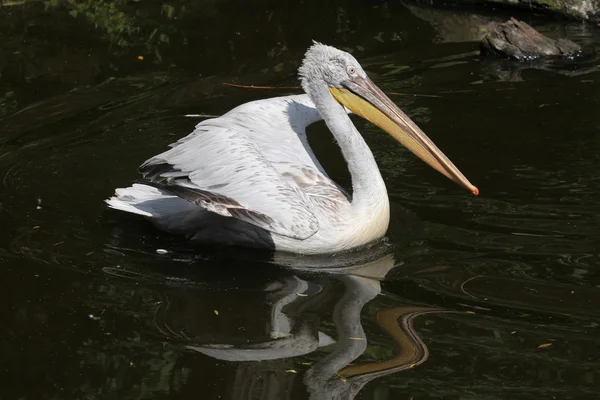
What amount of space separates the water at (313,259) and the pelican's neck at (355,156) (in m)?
0.29

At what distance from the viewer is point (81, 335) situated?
4.66 m

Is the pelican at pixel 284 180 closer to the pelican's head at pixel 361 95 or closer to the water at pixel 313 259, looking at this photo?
the pelican's head at pixel 361 95

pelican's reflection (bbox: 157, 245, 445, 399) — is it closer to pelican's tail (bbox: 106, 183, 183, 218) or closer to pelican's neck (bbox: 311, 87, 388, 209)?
pelican's neck (bbox: 311, 87, 388, 209)

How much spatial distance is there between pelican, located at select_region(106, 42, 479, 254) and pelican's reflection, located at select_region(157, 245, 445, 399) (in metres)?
0.20

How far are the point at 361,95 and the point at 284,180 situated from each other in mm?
726

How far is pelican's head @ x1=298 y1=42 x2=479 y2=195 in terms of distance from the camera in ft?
18.8

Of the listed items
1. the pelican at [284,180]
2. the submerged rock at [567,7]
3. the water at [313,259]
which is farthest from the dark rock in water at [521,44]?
the pelican at [284,180]

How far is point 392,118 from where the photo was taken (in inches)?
227

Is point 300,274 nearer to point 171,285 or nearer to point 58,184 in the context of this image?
point 171,285

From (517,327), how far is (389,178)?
200cm

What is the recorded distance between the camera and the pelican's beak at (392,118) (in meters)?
5.69

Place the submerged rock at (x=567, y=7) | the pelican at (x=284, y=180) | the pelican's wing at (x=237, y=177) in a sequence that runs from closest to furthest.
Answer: the pelican's wing at (x=237, y=177) → the pelican at (x=284, y=180) → the submerged rock at (x=567, y=7)

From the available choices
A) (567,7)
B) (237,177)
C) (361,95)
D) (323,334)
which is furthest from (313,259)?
(567,7)

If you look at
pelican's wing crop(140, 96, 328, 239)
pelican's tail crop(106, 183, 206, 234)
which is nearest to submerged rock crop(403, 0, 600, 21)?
pelican's wing crop(140, 96, 328, 239)
